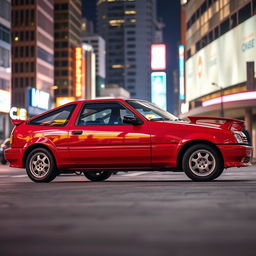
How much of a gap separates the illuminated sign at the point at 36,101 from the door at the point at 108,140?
75.4m

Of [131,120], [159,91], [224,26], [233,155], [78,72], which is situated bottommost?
[233,155]

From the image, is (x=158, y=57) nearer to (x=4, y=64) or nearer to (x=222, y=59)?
(x=4, y=64)

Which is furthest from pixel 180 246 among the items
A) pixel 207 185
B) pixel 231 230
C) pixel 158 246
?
pixel 207 185

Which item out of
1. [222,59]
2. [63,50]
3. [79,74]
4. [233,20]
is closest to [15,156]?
[233,20]

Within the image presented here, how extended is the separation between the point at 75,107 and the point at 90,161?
4.03 ft

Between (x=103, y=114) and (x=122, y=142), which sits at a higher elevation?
(x=103, y=114)

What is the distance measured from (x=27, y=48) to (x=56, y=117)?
105 m

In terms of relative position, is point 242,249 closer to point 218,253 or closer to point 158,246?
point 218,253

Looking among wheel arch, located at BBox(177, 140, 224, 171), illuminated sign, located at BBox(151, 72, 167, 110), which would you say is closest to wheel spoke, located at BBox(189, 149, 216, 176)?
wheel arch, located at BBox(177, 140, 224, 171)

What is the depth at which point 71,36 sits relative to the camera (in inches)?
5807

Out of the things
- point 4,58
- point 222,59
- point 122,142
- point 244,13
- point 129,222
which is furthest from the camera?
point 4,58

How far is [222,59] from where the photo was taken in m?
60.1

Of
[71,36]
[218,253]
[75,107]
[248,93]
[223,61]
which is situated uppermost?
[71,36]

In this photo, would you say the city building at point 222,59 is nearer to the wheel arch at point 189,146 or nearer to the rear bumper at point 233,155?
the rear bumper at point 233,155
